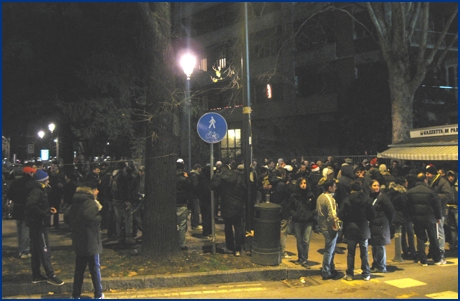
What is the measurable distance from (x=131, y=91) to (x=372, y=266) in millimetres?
12895

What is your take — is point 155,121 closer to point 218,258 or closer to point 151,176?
point 151,176

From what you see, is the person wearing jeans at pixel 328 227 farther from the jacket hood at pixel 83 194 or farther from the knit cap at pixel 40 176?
the knit cap at pixel 40 176

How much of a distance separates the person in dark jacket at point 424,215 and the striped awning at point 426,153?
15.9 feet

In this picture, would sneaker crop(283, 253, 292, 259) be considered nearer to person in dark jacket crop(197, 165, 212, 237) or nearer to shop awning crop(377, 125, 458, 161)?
person in dark jacket crop(197, 165, 212, 237)

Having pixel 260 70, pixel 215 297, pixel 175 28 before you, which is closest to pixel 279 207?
pixel 215 297

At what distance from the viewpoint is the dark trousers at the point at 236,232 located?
28.0ft

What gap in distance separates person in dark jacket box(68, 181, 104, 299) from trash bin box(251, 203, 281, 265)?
3.03 m

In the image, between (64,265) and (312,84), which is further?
(312,84)

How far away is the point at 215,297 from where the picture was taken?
6.45 meters

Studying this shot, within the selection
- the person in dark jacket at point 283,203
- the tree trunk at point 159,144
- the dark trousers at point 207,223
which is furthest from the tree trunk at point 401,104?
the tree trunk at point 159,144

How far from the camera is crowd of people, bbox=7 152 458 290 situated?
21.0ft

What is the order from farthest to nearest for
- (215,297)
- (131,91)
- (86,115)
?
(131,91) < (86,115) < (215,297)

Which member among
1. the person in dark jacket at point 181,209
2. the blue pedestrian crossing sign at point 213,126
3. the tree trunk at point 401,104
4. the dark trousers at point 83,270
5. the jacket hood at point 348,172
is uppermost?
the tree trunk at point 401,104

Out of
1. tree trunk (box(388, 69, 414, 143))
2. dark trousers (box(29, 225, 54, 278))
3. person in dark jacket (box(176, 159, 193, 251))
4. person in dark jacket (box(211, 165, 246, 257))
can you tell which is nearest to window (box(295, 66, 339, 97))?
tree trunk (box(388, 69, 414, 143))
